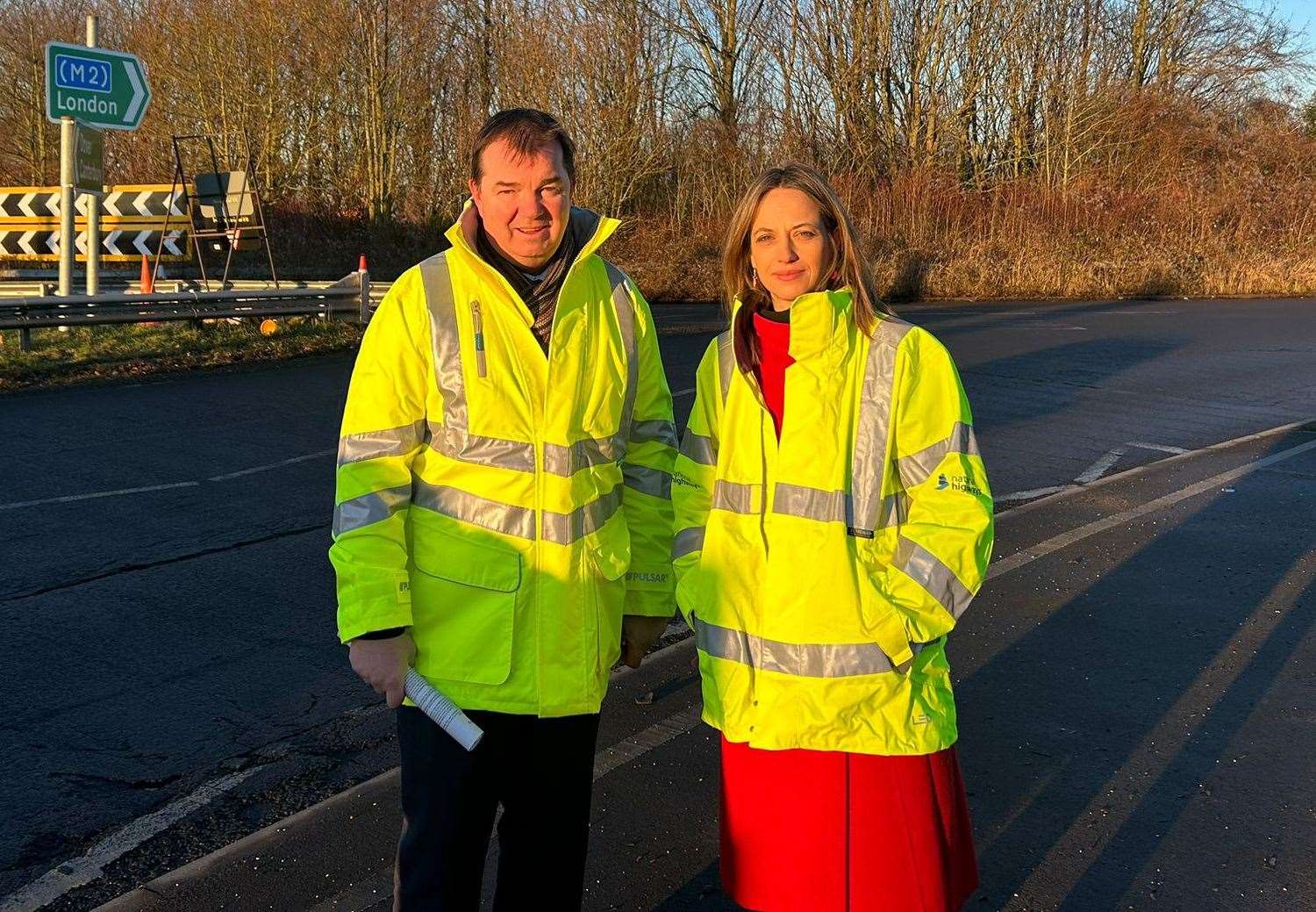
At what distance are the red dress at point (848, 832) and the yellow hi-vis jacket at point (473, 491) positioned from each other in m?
0.43

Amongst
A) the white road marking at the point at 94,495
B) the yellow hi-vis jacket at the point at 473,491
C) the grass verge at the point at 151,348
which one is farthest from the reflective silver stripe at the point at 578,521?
the grass verge at the point at 151,348

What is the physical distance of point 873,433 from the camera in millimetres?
2559

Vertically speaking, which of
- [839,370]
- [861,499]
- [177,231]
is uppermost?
[177,231]

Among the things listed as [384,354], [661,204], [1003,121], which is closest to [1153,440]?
[384,354]

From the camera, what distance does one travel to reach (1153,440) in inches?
400

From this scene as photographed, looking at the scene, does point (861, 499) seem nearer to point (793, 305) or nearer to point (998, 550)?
point (793, 305)

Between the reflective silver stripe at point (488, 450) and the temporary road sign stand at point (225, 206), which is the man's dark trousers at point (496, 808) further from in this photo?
the temporary road sign stand at point (225, 206)

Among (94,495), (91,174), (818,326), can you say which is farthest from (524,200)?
(91,174)

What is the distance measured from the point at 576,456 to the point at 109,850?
1979mm

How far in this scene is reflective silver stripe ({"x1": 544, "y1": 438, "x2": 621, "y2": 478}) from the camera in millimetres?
2600

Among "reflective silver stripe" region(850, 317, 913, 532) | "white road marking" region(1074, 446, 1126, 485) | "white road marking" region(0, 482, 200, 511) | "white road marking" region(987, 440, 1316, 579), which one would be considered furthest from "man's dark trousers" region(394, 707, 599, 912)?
"white road marking" region(1074, 446, 1126, 485)

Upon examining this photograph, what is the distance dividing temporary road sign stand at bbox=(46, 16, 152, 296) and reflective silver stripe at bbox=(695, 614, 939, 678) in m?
13.4

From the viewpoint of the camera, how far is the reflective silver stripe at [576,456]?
2600mm

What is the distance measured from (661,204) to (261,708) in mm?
25179
